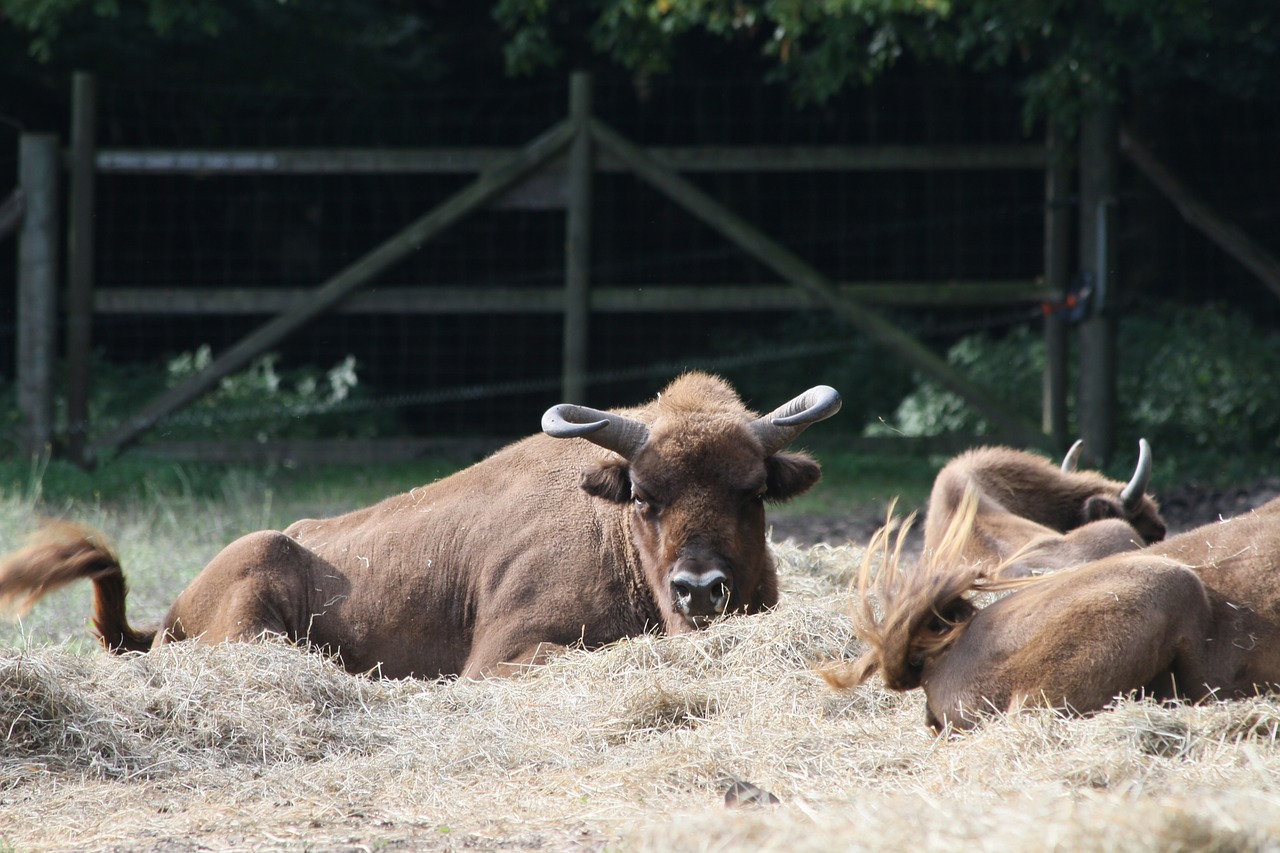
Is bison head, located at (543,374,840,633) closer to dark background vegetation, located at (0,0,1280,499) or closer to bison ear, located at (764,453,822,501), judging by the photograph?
bison ear, located at (764,453,822,501)

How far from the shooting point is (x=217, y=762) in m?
4.73

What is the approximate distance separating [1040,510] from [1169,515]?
2317mm

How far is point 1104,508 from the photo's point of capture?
7426 mm

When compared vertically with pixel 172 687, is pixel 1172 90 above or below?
above

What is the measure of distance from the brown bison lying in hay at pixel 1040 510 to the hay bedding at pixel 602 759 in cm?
113

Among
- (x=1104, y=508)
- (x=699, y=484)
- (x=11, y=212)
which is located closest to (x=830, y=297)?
(x=1104, y=508)

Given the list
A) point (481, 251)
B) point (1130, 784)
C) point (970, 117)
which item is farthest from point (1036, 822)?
point (481, 251)

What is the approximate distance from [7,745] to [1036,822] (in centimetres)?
327

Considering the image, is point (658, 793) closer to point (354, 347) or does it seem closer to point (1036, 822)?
point (1036, 822)

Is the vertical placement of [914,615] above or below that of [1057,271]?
below

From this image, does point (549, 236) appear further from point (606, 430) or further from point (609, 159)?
point (606, 430)

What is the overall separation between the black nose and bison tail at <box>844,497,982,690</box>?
3.59 feet

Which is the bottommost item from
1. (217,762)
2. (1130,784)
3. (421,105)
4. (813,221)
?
(217,762)

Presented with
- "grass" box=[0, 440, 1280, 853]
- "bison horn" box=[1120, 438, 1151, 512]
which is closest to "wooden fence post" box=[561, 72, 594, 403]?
"bison horn" box=[1120, 438, 1151, 512]
